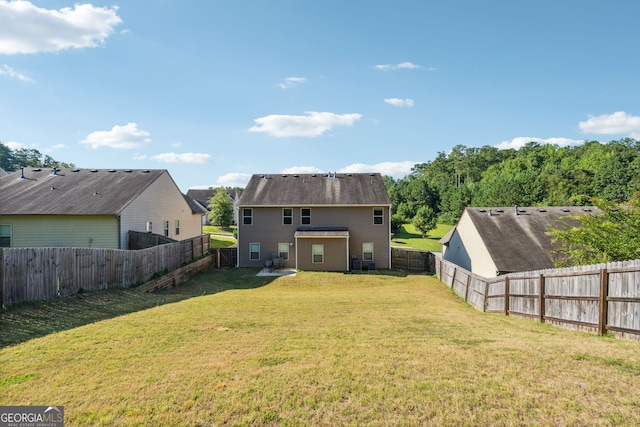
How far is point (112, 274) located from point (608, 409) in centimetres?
1432

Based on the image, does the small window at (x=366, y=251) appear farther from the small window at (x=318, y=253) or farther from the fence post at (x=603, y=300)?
the fence post at (x=603, y=300)

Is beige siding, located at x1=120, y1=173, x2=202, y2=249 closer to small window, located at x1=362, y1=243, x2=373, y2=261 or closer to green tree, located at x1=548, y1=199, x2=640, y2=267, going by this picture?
small window, located at x1=362, y1=243, x2=373, y2=261

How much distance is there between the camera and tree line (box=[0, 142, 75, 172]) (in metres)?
85.9

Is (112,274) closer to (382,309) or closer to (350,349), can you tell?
(382,309)

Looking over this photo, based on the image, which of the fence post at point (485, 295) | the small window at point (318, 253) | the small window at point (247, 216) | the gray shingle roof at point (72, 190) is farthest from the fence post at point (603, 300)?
the small window at point (247, 216)

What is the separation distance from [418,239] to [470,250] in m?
28.0

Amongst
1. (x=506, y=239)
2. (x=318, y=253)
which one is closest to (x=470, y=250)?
(x=506, y=239)

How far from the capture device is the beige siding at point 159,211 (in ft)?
67.2

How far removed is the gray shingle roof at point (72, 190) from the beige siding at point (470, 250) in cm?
2134

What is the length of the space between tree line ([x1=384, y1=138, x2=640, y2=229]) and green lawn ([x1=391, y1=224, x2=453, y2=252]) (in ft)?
7.62

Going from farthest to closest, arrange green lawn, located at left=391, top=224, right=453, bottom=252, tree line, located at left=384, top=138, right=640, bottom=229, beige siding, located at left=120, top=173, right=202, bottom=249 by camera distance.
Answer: tree line, located at left=384, top=138, right=640, bottom=229 → green lawn, located at left=391, top=224, right=453, bottom=252 → beige siding, located at left=120, top=173, right=202, bottom=249

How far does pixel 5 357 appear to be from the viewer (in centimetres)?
548

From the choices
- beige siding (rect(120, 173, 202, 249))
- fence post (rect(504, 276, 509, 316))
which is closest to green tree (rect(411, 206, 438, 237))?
beige siding (rect(120, 173, 202, 249))

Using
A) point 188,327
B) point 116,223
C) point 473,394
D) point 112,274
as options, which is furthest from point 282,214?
point 473,394
